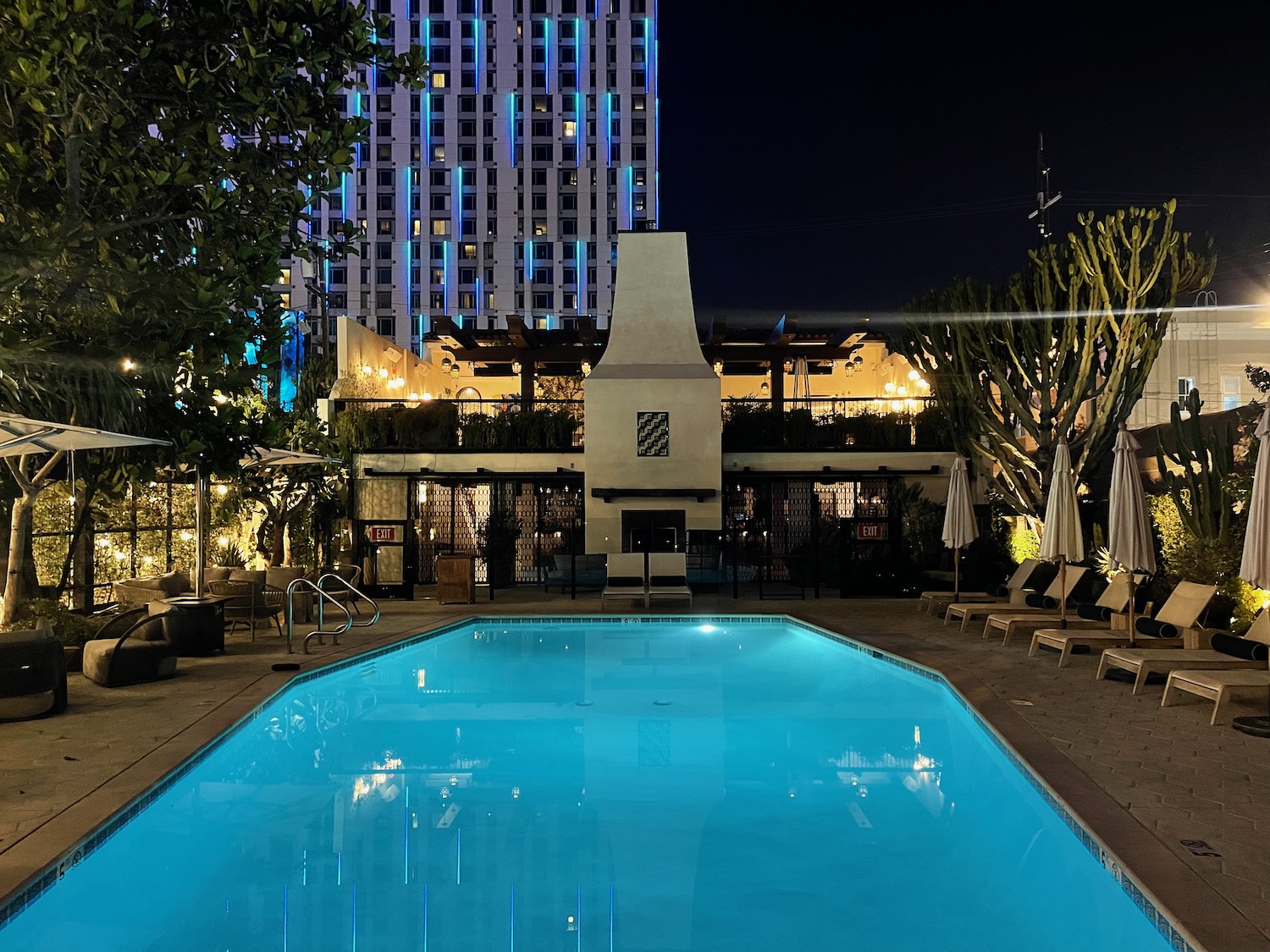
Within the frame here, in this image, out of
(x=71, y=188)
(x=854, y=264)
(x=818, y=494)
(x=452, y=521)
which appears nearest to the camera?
(x=71, y=188)

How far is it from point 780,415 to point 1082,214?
6.83 meters

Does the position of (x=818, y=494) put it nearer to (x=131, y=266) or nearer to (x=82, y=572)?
(x=82, y=572)

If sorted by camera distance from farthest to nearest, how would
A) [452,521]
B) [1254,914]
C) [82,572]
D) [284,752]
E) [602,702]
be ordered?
[452,521]
[82,572]
[602,702]
[284,752]
[1254,914]

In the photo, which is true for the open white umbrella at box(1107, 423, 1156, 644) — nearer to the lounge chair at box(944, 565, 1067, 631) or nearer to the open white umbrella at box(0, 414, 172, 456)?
the lounge chair at box(944, 565, 1067, 631)

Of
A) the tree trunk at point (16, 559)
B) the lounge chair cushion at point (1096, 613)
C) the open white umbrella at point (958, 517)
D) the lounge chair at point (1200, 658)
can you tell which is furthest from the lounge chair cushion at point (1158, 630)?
the tree trunk at point (16, 559)

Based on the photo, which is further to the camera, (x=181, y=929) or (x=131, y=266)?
(x=131, y=266)

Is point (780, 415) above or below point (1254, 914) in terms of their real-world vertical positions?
above

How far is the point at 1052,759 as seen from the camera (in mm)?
6246

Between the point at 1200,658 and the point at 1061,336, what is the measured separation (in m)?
8.32

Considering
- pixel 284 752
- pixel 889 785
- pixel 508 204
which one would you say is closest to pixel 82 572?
pixel 284 752

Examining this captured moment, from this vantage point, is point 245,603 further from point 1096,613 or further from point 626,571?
point 1096,613

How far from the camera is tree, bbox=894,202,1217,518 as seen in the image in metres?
14.7

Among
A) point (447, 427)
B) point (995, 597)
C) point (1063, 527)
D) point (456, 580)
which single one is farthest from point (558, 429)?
point (1063, 527)

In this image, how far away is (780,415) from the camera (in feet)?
65.4
